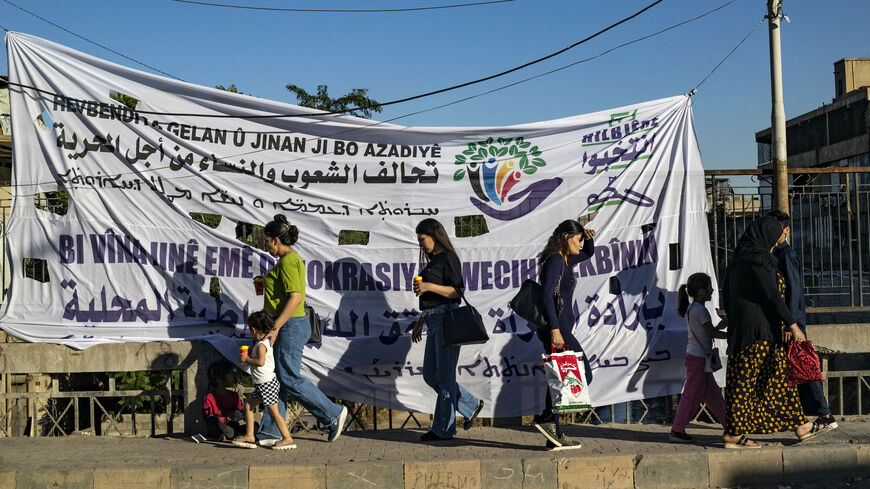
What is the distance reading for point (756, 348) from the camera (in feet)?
18.2

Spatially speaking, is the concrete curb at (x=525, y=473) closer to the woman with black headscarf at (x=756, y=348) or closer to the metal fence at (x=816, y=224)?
the woman with black headscarf at (x=756, y=348)

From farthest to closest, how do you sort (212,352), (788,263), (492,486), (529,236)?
(529,236)
(212,352)
(788,263)
(492,486)

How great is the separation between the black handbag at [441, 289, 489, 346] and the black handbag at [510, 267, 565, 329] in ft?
0.93

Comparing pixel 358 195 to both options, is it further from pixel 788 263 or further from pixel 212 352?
pixel 788 263

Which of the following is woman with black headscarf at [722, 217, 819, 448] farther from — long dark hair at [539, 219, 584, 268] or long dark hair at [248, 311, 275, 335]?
long dark hair at [248, 311, 275, 335]

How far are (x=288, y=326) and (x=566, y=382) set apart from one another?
1.98 m

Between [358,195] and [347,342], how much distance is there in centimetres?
122

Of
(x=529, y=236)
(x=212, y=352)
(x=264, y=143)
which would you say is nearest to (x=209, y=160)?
(x=264, y=143)

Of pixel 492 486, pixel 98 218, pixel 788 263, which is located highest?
pixel 98 218

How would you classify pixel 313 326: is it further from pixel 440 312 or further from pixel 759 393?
pixel 759 393

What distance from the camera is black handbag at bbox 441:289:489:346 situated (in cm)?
577

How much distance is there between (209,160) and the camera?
6824 mm

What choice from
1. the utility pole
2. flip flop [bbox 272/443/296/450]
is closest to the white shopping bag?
flip flop [bbox 272/443/296/450]

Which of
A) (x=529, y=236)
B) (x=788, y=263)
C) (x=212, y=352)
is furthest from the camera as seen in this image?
(x=529, y=236)
